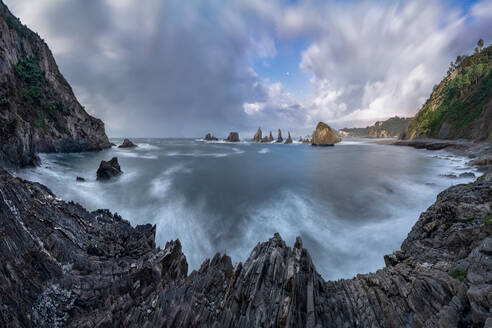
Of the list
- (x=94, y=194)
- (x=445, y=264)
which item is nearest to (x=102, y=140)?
(x=94, y=194)

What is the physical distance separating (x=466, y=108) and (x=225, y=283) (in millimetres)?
70461

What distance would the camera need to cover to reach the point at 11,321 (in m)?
2.97

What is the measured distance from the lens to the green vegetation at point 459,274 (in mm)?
3005

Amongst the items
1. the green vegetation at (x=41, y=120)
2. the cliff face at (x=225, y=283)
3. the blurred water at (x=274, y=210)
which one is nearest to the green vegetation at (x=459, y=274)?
the cliff face at (x=225, y=283)

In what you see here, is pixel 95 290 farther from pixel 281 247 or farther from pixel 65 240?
pixel 281 247

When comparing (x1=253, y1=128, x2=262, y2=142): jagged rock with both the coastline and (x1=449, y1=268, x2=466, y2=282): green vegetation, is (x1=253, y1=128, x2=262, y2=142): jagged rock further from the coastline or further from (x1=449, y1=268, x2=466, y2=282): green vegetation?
(x1=449, y1=268, x2=466, y2=282): green vegetation

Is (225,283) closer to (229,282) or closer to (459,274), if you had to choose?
(229,282)

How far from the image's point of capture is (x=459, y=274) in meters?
3.09

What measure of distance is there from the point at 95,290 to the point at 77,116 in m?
41.9

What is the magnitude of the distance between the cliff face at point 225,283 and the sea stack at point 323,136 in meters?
88.9

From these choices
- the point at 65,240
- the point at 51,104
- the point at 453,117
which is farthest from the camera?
the point at 453,117

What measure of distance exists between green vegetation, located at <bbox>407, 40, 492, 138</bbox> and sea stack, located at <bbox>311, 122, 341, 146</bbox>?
31598 millimetres

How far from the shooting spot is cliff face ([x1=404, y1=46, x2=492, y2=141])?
36.4 metres

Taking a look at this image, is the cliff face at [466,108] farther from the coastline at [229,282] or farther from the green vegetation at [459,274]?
the green vegetation at [459,274]
